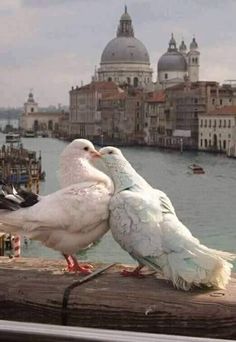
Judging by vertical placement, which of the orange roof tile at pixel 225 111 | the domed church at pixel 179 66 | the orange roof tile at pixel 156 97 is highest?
the domed church at pixel 179 66

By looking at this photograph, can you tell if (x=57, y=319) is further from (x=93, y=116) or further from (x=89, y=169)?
(x=93, y=116)

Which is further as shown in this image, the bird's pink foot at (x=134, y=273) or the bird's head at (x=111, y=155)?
the bird's head at (x=111, y=155)

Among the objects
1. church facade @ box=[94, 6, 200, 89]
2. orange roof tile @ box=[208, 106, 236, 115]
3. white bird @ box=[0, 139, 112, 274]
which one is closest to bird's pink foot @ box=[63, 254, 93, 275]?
white bird @ box=[0, 139, 112, 274]

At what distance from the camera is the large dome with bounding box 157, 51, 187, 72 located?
106 feet

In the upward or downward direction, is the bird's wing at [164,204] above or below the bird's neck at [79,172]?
below

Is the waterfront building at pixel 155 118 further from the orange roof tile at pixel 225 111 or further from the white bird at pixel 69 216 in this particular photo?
the white bird at pixel 69 216

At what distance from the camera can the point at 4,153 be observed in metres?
15.9

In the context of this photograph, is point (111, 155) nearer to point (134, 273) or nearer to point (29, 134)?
point (134, 273)

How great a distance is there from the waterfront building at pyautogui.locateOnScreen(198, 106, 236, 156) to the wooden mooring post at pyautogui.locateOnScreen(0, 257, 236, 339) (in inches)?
837

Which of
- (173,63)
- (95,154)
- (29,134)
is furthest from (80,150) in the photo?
(29,134)

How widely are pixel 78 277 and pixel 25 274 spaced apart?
0.06 meters

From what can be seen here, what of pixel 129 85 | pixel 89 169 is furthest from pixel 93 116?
pixel 89 169

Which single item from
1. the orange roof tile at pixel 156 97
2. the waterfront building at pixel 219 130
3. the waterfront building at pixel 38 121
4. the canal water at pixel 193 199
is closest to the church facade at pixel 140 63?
the orange roof tile at pixel 156 97

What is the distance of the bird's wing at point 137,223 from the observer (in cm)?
89
